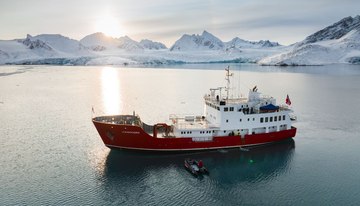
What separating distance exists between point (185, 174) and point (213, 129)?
7.33 meters

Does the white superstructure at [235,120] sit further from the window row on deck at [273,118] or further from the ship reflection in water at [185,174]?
the ship reflection in water at [185,174]

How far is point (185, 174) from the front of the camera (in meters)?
30.1

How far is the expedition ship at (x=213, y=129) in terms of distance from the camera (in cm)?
3391

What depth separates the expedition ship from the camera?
111ft

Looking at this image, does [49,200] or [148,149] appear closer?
[49,200]

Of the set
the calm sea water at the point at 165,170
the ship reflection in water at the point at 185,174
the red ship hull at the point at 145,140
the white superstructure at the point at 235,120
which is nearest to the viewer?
the calm sea water at the point at 165,170

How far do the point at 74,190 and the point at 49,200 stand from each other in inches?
88.9

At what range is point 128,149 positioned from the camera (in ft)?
113

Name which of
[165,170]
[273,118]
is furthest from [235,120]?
[165,170]

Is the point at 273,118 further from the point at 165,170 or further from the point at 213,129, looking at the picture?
the point at 165,170

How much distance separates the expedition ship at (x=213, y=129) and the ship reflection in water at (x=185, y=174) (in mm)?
1197

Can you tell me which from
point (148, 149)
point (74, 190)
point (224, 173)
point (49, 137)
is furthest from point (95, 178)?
point (49, 137)

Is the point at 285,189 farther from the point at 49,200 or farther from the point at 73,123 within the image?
the point at 73,123

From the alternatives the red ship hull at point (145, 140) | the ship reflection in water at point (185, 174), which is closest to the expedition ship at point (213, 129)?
the red ship hull at point (145, 140)
